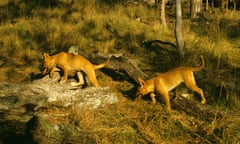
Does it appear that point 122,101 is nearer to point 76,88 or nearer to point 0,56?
point 76,88

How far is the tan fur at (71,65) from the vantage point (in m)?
7.77

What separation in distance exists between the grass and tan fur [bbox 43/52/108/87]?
0.64m

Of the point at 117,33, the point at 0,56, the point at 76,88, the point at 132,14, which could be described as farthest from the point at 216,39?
the point at 0,56

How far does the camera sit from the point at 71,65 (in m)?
7.86

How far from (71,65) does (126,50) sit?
281cm

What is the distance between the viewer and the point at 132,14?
46.1 feet

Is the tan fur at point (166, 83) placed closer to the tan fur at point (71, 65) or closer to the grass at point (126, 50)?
the grass at point (126, 50)

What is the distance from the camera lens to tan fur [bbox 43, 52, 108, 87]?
7.77m

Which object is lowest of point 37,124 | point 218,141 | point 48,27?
point 218,141

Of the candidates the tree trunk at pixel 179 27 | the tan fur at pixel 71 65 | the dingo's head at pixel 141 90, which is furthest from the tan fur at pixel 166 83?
the tree trunk at pixel 179 27

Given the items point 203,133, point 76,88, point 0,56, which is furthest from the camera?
point 0,56

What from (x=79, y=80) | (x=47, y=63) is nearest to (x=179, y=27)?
(x=79, y=80)

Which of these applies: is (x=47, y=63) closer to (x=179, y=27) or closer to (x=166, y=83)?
(x=166, y=83)

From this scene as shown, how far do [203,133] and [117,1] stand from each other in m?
10.6
